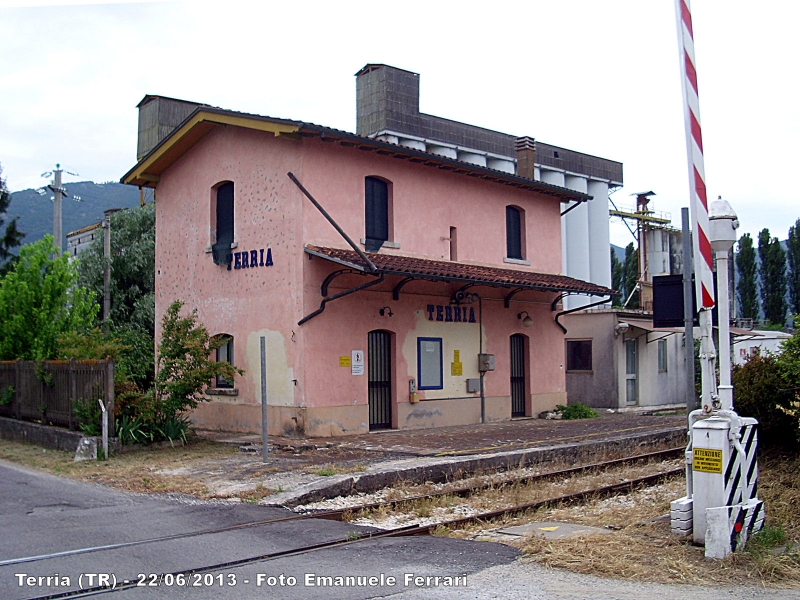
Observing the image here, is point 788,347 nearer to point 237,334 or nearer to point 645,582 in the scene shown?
point 645,582

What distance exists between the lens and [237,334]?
18.4 meters

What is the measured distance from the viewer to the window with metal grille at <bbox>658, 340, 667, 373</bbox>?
95.5 ft

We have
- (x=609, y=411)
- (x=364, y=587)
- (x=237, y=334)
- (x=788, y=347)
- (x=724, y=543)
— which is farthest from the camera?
(x=609, y=411)

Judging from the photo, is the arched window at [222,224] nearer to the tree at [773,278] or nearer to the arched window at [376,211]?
the arched window at [376,211]

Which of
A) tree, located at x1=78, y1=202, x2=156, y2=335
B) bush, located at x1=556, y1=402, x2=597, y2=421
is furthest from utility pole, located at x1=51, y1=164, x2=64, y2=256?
bush, located at x1=556, y1=402, x2=597, y2=421

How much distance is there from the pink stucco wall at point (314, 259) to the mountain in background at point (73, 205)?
126187 mm

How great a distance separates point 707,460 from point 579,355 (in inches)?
830

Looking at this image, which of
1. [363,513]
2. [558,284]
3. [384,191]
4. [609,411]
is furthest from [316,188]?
[609,411]

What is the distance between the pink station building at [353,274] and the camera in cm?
1695

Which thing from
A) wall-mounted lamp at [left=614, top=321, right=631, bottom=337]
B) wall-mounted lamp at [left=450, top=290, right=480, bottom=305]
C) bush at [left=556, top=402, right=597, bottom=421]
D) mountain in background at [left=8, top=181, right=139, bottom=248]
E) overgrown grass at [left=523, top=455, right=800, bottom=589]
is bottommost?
overgrown grass at [left=523, top=455, right=800, bottom=589]

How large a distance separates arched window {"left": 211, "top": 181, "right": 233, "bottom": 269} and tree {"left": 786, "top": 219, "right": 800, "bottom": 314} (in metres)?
51.6

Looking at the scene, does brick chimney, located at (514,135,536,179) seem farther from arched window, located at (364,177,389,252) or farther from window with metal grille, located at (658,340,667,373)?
window with metal grille, located at (658,340,667,373)

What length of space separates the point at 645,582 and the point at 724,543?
0.99 m

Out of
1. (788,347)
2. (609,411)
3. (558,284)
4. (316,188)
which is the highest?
(316,188)
